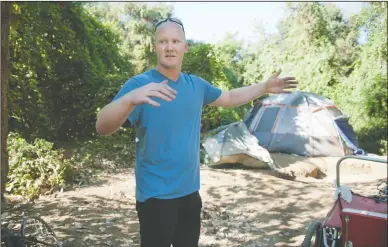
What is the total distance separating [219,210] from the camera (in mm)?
4758

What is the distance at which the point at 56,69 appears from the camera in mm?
8812

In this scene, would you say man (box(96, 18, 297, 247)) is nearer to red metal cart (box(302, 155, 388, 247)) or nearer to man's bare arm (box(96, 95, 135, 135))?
man's bare arm (box(96, 95, 135, 135))

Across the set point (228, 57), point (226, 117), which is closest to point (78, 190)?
point (226, 117)

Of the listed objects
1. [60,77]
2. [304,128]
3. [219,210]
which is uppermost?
[60,77]

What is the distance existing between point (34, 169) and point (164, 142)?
4170 millimetres

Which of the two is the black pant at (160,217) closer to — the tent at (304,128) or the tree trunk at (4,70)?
the tree trunk at (4,70)

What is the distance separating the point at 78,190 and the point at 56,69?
4.56 meters

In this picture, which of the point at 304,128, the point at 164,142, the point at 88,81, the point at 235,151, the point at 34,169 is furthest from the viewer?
the point at 304,128

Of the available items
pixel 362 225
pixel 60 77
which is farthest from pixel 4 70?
pixel 60 77

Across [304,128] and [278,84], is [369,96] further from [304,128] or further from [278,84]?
[278,84]

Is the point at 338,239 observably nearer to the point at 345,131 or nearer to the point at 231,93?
the point at 231,93

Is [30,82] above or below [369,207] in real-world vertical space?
above

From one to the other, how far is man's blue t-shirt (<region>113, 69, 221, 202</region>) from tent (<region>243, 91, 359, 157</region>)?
7.94m

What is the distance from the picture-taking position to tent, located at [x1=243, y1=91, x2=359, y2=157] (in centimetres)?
930
